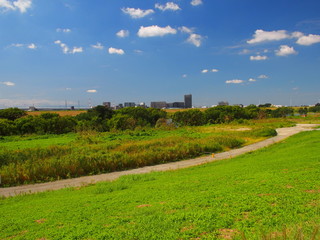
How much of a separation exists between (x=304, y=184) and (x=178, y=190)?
4175mm

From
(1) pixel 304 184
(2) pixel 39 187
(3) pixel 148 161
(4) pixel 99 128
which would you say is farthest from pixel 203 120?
(1) pixel 304 184

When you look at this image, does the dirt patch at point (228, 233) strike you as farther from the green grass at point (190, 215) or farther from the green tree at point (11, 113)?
the green tree at point (11, 113)

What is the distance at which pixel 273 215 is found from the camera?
5137 millimetres

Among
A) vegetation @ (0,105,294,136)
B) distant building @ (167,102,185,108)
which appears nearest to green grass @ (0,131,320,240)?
vegetation @ (0,105,294,136)

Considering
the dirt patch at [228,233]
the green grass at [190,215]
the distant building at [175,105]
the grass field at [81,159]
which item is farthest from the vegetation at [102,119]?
the distant building at [175,105]

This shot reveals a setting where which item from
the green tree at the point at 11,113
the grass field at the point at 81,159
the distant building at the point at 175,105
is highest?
the distant building at the point at 175,105

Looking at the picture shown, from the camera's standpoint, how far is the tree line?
149 ft

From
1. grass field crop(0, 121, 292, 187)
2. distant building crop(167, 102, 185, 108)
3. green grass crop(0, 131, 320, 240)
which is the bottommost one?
grass field crop(0, 121, 292, 187)

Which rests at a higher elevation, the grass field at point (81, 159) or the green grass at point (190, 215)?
the green grass at point (190, 215)

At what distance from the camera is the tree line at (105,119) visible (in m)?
45.5

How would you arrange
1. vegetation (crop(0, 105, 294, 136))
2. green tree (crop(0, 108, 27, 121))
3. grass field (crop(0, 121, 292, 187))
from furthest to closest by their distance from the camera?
green tree (crop(0, 108, 27, 121)), vegetation (crop(0, 105, 294, 136)), grass field (crop(0, 121, 292, 187))

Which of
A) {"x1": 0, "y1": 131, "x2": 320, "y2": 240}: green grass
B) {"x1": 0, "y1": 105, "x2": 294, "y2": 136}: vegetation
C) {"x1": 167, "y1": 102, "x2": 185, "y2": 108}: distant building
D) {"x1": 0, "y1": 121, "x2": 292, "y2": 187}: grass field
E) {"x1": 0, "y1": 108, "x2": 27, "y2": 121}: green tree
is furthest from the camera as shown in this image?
{"x1": 167, "y1": 102, "x2": 185, "y2": 108}: distant building

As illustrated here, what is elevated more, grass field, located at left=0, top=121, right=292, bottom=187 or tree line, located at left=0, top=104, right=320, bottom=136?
tree line, located at left=0, top=104, right=320, bottom=136

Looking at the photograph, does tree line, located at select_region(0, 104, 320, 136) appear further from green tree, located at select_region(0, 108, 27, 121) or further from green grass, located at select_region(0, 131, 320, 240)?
green grass, located at select_region(0, 131, 320, 240)
